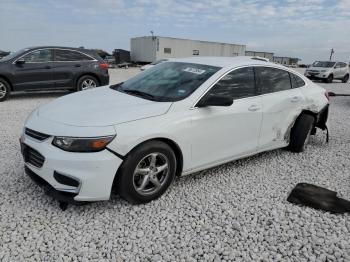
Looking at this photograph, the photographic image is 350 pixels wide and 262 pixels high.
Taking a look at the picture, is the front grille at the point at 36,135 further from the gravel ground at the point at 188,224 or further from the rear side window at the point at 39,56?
the rear side window at the point at 39,56

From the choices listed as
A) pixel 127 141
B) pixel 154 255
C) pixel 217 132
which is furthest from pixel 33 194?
pixel 217 132

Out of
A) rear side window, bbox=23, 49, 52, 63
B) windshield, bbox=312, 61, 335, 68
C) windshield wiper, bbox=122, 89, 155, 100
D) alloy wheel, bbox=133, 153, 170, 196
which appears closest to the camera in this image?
alloy wheel, bbox=133, 153, 170, 196

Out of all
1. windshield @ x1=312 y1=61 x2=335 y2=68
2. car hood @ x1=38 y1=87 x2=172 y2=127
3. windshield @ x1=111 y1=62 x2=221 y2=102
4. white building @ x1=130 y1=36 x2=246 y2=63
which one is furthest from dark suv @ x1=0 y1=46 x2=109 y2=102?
white building @ x1=130 y1=36 x2=246 y2=63

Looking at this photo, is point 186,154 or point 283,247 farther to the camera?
point 186,154

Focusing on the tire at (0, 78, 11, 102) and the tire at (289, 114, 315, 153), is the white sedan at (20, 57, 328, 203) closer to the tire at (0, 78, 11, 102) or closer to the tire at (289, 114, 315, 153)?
the tire at (289, 114, 315, 153)

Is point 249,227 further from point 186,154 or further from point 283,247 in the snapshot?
point 186,154

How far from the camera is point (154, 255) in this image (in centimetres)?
262

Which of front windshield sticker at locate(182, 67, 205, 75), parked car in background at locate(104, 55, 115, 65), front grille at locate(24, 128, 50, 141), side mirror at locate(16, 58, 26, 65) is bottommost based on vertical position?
parked car in background at locate(104, 55, 115, 65)

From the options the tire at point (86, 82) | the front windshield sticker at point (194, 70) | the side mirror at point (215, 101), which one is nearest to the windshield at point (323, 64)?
the tire at point (86, 82)

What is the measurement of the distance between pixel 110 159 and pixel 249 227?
1501 millimetres

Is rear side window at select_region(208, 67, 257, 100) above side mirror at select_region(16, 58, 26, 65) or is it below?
above

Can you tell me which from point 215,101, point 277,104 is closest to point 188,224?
point 215,101

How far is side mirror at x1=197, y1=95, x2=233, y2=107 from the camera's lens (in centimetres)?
345

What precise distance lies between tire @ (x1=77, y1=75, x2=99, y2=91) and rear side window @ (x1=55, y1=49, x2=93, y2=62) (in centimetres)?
59
